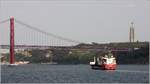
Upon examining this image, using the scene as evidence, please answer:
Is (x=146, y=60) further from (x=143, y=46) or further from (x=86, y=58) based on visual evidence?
(x=86, y=58)

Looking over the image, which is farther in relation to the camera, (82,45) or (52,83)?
(82,45)

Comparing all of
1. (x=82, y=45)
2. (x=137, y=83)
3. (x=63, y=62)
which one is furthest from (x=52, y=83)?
(x=63, y=62)

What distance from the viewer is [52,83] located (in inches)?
2090

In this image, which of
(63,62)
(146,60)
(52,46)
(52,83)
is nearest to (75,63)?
(63,62)

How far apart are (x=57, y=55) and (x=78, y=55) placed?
23.6 feet

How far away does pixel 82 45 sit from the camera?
409ft

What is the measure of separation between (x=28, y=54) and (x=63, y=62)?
33.2 feet

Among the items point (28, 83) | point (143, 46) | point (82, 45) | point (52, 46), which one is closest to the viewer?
point (28, 83)

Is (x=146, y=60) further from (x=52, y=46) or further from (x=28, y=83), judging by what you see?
(x=28, y=83)

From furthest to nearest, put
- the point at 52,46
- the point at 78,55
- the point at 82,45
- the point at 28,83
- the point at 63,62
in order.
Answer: the point at 63,62 < the point at 78,55 < the point at 82,45 < the point at 52,46 < the point at 28,83

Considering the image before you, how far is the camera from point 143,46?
462 feet

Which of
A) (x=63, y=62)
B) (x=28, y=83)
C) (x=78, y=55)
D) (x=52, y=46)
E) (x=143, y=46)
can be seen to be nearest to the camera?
(x=28, y=83)

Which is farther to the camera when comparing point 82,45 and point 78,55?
point 78,55

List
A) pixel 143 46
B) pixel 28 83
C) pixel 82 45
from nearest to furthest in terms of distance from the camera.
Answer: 1. pixel 28 83
2. pixel 82 45
3. pixel 143 46
